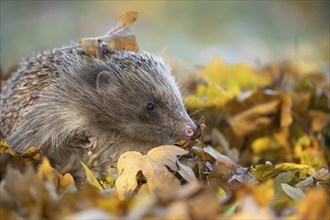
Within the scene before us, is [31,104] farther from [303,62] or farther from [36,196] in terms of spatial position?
[303,62]

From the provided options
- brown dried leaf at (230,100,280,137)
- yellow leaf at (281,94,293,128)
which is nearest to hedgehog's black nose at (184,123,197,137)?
brown dried leaf at (230,100,280,137)

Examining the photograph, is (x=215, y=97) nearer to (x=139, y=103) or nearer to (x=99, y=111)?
(x=139, y=103)

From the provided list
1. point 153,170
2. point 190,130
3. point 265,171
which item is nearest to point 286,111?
point 190,130

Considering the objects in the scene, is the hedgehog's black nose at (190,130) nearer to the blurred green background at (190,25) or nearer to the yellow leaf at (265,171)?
the yellow leaf at (265,171)

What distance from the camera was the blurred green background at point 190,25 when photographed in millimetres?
13195

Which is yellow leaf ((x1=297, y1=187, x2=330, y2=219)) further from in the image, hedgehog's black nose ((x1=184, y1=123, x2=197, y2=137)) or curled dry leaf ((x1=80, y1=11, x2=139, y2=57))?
curled dry leaf ((x1=80, y1=11, x2=139, y2=57))

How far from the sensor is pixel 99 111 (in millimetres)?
4566

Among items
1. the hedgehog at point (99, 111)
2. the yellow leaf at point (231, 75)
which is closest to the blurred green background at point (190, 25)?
the yellow leaf at point (231, 75)

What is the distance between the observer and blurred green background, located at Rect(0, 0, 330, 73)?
13195 mm

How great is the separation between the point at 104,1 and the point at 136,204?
15.7 metres

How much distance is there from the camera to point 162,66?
4859 mm

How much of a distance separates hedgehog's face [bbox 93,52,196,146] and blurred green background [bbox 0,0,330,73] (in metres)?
7.43

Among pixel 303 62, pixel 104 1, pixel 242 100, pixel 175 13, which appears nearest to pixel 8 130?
pixel 242 100

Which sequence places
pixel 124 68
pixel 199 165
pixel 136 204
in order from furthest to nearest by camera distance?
pixel 124 68 < pixel 199 165 < pixel 136 204
